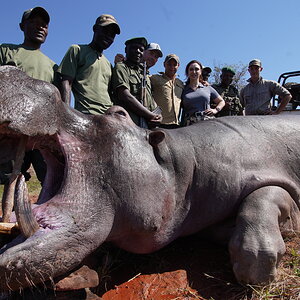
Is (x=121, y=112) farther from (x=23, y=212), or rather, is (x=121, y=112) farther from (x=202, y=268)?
(x=202, y=268)

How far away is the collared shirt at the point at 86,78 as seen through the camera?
434 cm

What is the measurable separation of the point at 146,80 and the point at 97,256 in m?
2.95

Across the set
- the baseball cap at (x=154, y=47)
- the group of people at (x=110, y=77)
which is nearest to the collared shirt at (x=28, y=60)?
the group of people at (x=110, y=77)

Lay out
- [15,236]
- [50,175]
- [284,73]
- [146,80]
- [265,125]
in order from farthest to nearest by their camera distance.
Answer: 1. [284,73]
2. [146,80]
3. [265,125]
4. [50,175]
5. [15,236]

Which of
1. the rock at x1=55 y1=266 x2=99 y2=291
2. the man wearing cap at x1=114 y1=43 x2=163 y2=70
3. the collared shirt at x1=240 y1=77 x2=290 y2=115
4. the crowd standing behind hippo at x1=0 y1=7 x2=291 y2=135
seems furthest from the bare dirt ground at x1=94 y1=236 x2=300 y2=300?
the collared shirt at x1=240 y1=77 x2=290 y2=115

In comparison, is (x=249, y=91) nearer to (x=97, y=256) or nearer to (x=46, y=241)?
(x=97, y=256)

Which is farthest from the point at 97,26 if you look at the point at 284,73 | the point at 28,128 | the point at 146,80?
the point at 284,73

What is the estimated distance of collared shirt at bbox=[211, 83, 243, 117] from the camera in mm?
7186

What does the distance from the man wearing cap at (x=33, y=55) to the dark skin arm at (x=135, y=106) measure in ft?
2.86

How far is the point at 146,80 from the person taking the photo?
512cm

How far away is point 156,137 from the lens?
2.46 meters

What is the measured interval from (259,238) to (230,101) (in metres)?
5.11

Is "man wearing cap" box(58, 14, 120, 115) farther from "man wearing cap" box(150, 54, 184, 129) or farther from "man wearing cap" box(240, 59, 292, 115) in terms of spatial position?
"man wearing cap" box(240, 59, 292, 115)

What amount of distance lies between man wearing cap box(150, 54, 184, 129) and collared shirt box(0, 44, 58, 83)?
5.39 ft
